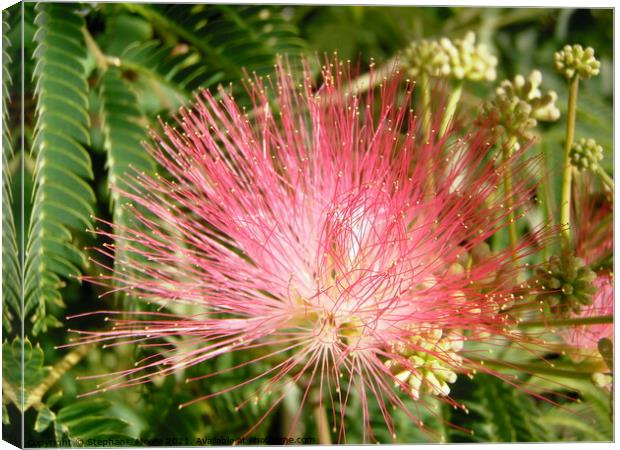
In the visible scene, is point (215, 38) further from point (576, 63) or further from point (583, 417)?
point (583, 417)

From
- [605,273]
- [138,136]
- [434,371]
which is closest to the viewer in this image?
[434,371]

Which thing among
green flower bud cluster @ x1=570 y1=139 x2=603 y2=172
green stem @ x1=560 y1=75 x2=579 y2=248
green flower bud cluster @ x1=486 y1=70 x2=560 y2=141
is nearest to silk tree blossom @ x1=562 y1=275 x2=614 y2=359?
green stem @ x1=560 y1=75 x2=579 y2=248

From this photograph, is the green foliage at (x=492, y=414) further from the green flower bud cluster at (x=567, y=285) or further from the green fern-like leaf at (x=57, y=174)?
the green fern-like leaf at (x=57, y=174)

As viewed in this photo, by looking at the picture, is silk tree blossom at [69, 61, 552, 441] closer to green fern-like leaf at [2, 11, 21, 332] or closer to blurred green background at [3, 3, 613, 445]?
blurred green background at [3, 3, 613, 445]

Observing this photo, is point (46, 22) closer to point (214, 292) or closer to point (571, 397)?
point (214, 292)

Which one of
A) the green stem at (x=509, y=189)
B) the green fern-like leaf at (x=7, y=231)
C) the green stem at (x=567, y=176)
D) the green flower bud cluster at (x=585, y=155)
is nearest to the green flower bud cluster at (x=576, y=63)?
the green stem at (x=567, y=176)

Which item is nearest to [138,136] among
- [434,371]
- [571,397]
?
[434,371]
